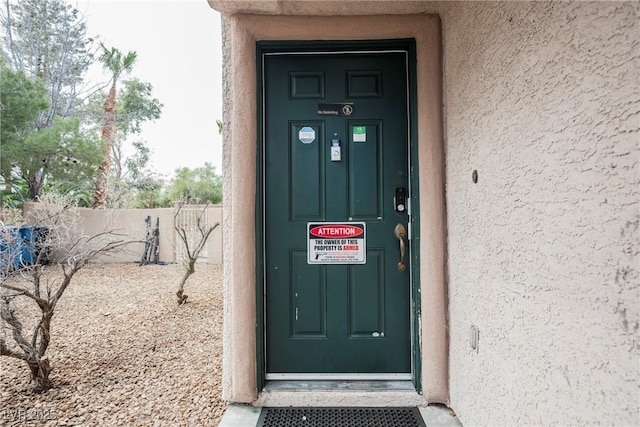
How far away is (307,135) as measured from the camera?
93.1 inches

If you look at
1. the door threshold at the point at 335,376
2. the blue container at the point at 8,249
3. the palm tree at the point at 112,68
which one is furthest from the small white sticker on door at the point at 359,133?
the palm tree at the point at 112,68

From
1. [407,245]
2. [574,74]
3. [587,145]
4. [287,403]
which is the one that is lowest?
[287,403]

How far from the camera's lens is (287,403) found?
2.20 metres

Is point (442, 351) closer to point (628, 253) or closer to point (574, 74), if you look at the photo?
point (628, 253)

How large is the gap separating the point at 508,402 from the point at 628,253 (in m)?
0.96

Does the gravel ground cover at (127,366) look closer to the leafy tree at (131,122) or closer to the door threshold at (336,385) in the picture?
the door threshold at (336,385)

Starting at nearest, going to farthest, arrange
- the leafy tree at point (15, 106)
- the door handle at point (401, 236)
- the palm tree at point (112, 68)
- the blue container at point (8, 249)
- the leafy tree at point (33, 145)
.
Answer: the door handle at point (401, 236)
the blue container at point (8, 249)
the leafy tree at point (15, 106)
the leafy tree at point (33, 145)
the palm tree at point (112, 68)

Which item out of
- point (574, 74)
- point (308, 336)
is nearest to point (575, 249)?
point (574, 74)

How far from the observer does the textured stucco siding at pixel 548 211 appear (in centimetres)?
92

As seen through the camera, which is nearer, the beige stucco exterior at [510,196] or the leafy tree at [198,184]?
the beige stucco exterior at [510,196]

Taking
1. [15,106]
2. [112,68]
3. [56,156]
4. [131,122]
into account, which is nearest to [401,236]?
[15,106]

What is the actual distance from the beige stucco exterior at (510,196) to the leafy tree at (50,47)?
12.6 m

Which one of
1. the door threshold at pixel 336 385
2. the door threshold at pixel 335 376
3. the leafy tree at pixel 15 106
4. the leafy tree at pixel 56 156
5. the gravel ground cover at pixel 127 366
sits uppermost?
the leafy tree at pixel 15 106

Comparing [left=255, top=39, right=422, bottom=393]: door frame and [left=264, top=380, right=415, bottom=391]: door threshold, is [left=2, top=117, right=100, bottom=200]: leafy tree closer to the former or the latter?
[left=255, top=39, right=422, bottom=393]: door frame
